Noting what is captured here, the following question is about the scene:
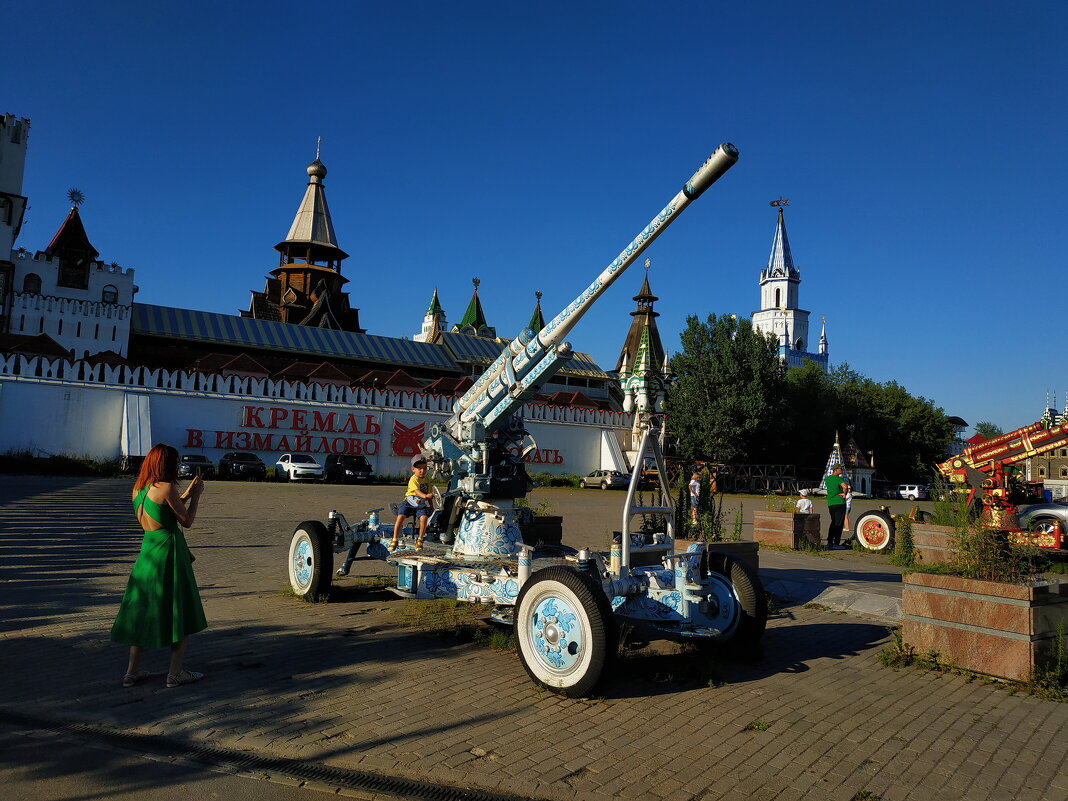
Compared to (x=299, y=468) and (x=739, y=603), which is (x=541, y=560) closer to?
(x=739, y=603)

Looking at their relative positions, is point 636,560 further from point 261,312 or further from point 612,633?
point 261,312

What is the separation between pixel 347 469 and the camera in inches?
1399

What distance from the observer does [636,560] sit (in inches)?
275

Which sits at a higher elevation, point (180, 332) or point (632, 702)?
point (180, 332)

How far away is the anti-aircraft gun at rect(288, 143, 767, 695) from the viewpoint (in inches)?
223

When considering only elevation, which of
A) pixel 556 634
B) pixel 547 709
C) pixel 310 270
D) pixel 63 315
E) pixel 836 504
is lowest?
pixel 547 709

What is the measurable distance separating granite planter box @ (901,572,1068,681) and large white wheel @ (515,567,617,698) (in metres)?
3.15

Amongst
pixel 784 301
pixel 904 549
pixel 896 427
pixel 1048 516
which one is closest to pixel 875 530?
pixel 904 549

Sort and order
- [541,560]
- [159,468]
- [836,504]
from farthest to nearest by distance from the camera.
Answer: [836,504] < [541,560] < [159,468]

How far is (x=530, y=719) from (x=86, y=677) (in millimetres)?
3378

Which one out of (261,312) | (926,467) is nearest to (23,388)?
(261,312)

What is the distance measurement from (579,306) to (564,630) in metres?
3.18

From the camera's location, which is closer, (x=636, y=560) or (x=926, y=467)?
(x=636, y=560)

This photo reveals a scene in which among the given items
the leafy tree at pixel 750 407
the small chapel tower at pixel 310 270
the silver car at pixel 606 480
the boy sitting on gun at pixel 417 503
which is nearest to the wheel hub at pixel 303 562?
the boy sitting on gun at pixel 417 503
